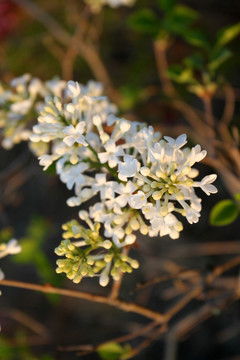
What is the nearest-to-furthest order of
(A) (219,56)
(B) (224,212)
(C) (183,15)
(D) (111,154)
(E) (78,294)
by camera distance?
(D) (111,154) → (E) (78,294) → (B) (224,212) → (A) (219,56) → (C) (183,15)

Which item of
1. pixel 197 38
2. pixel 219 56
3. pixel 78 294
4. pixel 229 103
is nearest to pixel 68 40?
pixel 197 38

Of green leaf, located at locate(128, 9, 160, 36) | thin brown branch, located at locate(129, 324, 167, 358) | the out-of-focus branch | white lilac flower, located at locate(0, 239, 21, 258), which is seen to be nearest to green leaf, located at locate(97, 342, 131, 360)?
thin brown branch, located at locate(129, 324, 167, 358)

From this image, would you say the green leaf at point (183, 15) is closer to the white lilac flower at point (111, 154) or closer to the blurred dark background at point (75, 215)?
the blurred dark background at point (75, 215)

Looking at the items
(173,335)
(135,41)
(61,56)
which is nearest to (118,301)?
(173,335)

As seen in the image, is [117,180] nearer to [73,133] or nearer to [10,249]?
[73,133]

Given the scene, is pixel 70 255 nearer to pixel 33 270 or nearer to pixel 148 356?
pixel 148 356

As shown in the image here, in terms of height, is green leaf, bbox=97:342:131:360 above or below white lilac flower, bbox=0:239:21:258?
below

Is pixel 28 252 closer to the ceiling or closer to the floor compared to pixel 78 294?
closer to the ceiling

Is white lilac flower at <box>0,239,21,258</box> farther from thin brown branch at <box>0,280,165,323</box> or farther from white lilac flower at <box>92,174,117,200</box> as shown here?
white lilac flower at <box>92,174,117,200</box>

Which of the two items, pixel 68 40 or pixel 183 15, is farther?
pixel 68 40

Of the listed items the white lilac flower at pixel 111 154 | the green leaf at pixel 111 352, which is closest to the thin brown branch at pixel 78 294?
the green leaf at pixel 111 352
